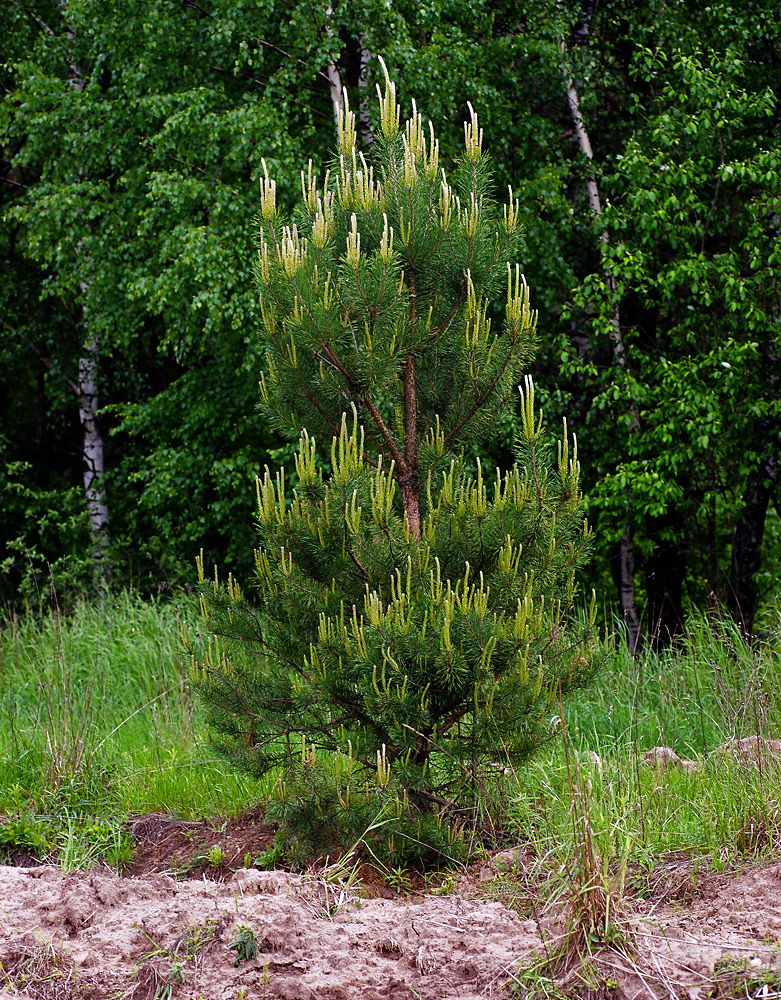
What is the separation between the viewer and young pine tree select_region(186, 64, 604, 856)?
4.00 metres

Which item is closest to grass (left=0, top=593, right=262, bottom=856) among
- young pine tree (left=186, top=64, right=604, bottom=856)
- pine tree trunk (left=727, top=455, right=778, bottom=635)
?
young pine tree (left=186, top=64, right=604, bottom=856)

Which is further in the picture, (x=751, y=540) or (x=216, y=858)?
(x=751, y=540)

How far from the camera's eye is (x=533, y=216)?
9.73m

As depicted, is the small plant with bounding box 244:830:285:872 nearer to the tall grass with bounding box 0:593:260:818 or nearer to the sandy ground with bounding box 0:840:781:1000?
the sandy ground with bounding box 0:840:781:1000

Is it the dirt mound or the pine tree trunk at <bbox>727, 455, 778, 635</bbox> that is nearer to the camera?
the dirt mound

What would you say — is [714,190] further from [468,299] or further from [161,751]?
[161,751]

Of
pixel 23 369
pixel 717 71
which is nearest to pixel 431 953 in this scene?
pixel 717 71

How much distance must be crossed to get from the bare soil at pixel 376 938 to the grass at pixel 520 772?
229mm

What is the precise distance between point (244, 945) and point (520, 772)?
1.75m

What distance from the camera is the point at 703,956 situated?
10.1 ft

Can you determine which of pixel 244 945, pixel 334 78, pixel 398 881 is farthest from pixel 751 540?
pixel 244 945

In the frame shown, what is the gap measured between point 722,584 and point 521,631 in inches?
265

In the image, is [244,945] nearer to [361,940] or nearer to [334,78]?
[361,940]

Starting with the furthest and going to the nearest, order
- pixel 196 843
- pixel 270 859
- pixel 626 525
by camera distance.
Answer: pixel 626 525, pixel 196 843, pixel 270 859
